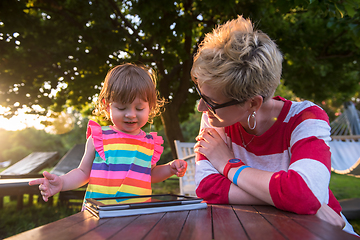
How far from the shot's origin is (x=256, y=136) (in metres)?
1.50

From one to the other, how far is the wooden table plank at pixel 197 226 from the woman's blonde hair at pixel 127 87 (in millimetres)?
899

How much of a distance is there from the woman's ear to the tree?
3.47m

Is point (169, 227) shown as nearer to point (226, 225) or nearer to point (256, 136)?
point (226, 225)

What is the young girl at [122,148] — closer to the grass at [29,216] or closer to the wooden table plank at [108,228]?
the wooden table plank at [108,228]

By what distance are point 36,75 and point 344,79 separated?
8.44 meters

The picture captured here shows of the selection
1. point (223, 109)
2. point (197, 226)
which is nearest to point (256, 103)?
point (223, 109)

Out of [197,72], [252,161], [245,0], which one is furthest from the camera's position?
[245,0]

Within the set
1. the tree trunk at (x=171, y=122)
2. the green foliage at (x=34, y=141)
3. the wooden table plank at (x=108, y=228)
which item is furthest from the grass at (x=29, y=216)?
the green foliage at (x=34, y=141)

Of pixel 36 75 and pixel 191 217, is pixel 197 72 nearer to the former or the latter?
pixel 191 217

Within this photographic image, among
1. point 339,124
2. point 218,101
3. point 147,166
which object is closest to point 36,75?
point 147,166

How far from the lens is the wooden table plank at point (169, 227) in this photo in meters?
0.68

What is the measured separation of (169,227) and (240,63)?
86 centimetres

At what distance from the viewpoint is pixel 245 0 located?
5.31 meters

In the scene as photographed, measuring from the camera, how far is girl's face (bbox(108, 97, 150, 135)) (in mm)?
1616
